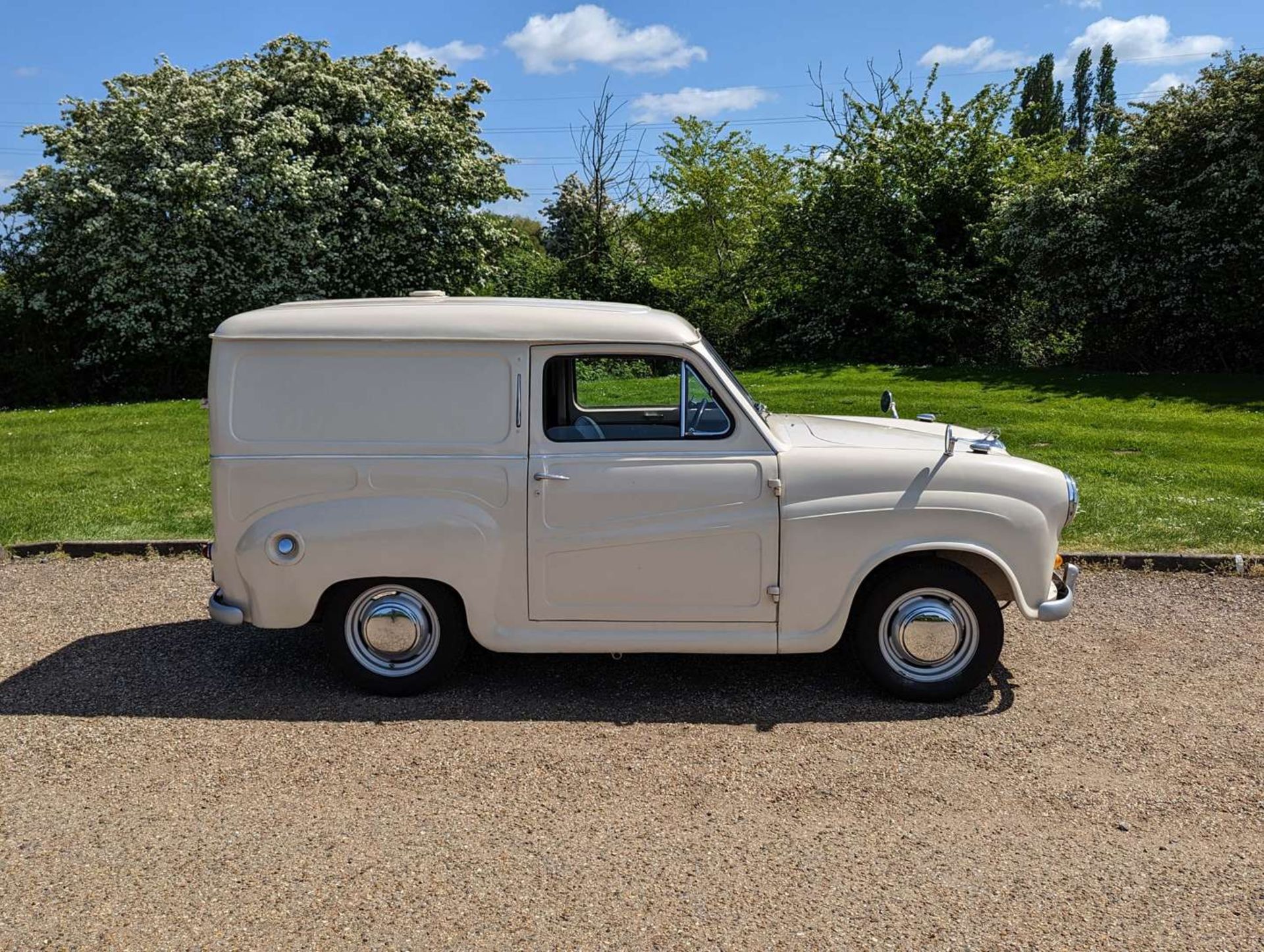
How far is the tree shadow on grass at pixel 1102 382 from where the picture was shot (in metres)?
14.4

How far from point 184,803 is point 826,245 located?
18.8m

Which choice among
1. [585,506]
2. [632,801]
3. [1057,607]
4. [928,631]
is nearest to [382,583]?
[585,506]

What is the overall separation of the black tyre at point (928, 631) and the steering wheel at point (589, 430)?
60.3 inches

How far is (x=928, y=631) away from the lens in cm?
496

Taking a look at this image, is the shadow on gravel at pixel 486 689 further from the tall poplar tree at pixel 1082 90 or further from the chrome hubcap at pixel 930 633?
the tall poplar tree at pixel 1082 90

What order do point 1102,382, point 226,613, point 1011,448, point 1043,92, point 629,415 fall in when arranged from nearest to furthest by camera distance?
point 226,613, point 629,415, point 1011,448, point 1102,382, point 1043,92

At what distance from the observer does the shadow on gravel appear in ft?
16.3

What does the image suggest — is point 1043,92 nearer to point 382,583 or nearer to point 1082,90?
point 1082,90

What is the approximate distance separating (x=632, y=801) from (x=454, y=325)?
92.5 inches

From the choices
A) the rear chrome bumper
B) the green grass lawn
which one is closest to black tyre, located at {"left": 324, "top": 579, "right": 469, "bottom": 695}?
the rear chrome bumper

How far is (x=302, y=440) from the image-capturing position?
4.96 metres

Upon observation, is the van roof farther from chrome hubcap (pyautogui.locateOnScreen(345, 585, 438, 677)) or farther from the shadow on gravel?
the shadow on gravel

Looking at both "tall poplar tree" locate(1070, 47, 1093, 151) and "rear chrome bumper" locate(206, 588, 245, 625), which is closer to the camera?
"rear chrome bumper" locate(206, 588, 245, 625)

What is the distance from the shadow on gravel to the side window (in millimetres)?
1315
